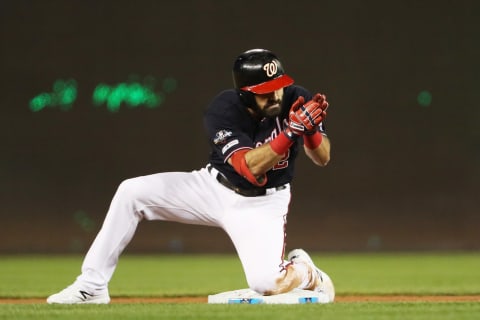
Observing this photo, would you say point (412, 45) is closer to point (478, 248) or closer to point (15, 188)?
point (478, 248)

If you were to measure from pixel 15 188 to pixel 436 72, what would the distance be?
22.4ft

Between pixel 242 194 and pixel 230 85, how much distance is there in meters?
7.39

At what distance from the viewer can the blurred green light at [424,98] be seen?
12562mm

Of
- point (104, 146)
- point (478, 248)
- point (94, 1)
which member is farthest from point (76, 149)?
point (478, 248)

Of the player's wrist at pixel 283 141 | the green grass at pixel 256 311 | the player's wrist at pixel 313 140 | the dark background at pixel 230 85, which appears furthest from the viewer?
the dark background at pixel 230 85

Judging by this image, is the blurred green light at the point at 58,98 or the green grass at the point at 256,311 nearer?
the green grass at the point at 256,311

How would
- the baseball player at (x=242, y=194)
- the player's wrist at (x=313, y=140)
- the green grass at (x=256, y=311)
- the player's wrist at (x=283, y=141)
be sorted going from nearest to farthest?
the green grass at (x=256, y=311) → the player's wrist at (x=283, y=141) → the baseball player at (x=242, y=194) → the player's wrist at (x=313, y=140)

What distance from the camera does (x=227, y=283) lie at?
7.93m

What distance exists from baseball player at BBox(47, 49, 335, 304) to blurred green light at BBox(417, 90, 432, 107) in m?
8.17

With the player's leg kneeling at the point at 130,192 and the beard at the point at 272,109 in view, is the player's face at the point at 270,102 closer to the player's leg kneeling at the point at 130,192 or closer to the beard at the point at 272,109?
the beard at the point at 272,109

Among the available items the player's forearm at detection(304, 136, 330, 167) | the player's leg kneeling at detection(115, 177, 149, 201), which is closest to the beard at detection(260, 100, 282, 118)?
the player's forearm at detection(304, 136, 330, 167)

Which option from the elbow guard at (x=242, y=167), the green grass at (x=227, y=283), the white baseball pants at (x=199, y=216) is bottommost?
the green grass at (x=227, y=283)

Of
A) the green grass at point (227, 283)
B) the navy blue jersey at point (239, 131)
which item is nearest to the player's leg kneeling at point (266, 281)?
the green grass at point (227, 283)

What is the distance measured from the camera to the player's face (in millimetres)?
4449
